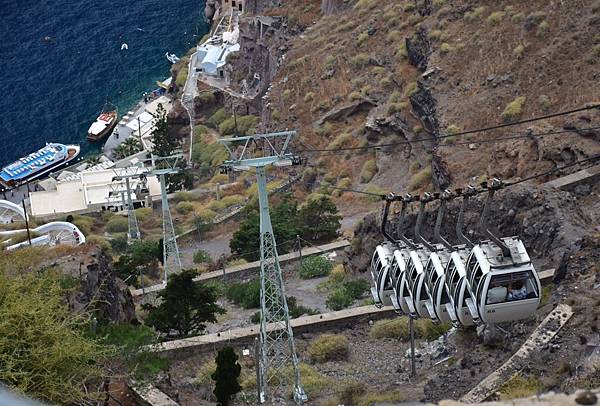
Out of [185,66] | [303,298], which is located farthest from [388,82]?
[185,66]

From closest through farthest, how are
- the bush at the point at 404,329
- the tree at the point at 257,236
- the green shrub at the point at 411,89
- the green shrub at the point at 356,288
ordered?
the bush at the point at 404,329 → the green shrub at the point at 356,288 → the tree at the point at 257,236 → the green shrub at the point at 411,89

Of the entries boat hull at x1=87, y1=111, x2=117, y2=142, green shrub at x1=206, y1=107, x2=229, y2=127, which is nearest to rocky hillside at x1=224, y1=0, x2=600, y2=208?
green shrub at x1=206, y1=107, x2=229, y2=127

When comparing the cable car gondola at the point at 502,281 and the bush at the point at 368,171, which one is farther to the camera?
the bush at the point at 368,171

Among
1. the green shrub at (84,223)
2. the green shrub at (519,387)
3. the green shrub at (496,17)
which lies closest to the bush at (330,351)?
the green shrub at (519,387)

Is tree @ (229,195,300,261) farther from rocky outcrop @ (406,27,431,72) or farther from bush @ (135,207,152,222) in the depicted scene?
bush @ (135,207,152,222)

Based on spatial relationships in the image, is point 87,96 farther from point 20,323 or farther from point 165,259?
point 20,323

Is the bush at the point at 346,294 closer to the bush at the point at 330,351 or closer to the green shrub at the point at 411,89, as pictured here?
the bush at the point at 330,351
